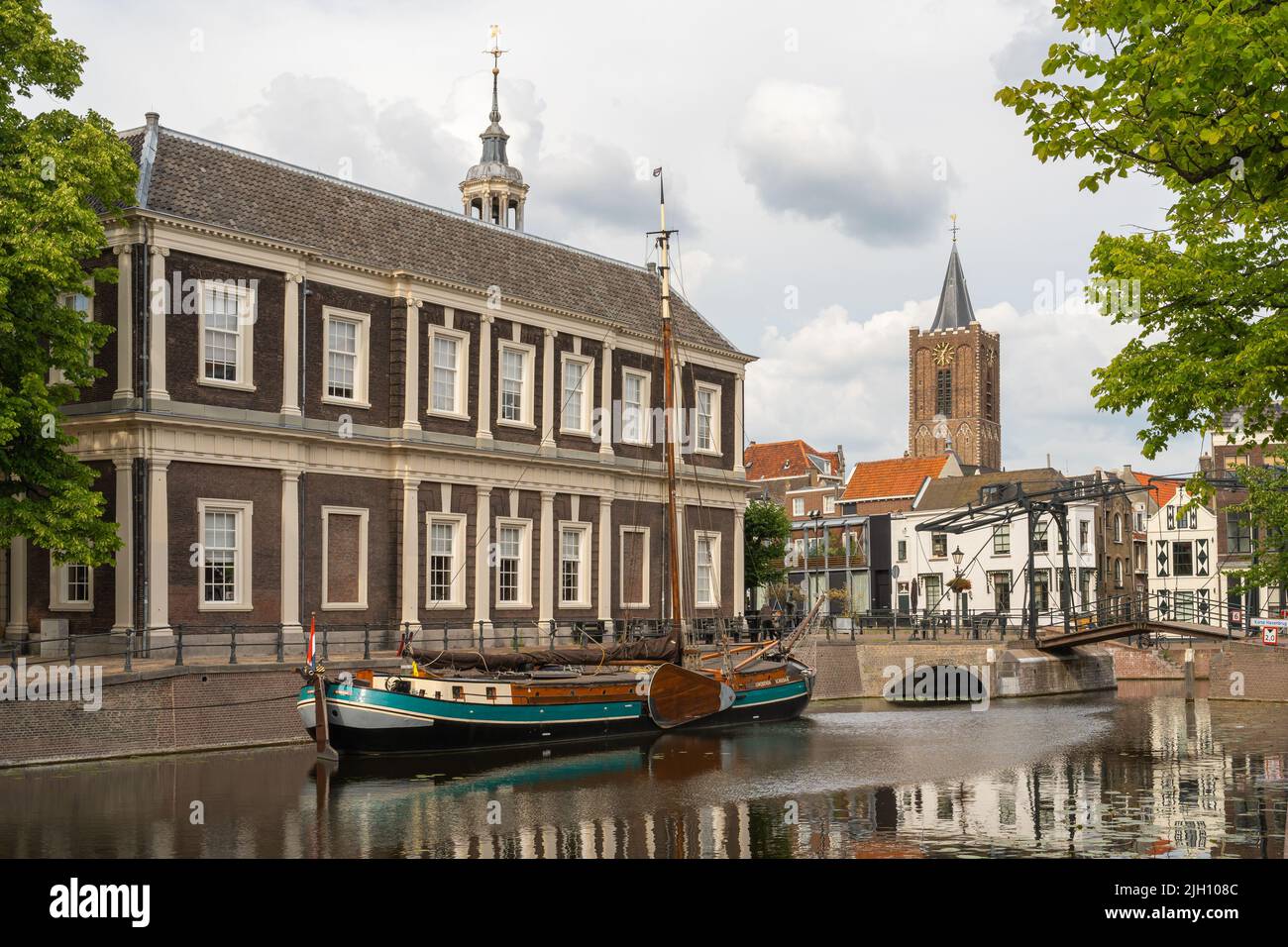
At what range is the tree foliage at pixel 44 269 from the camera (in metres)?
25.8

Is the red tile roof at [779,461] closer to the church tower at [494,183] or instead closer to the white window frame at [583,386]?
the church tower at [494,183]

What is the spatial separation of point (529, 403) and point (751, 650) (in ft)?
33.5

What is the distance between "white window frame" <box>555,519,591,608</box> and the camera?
43.5 metres

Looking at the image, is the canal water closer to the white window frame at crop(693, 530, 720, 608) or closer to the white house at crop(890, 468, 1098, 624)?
the white window frame at crop(693, 530, 720, 608)

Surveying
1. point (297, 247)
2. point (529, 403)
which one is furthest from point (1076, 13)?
point (529, 403)

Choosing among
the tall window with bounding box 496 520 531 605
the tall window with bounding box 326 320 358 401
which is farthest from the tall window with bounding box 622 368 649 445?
the tall window with bounding box 326 320 358 401

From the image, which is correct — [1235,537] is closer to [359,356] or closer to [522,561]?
[522,561]

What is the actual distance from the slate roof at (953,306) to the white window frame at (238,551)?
10391 centimetres

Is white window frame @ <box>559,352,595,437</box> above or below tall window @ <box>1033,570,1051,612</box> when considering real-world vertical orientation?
above

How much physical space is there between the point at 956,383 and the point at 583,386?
305 feet

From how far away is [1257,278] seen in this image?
55.9 ft

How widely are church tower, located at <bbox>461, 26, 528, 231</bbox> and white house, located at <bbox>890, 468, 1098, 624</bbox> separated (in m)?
28.3
